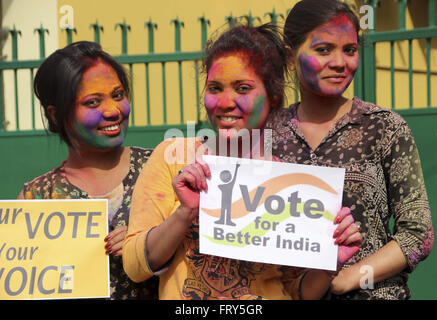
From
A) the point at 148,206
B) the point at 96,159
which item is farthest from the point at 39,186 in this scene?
the point at 148,206

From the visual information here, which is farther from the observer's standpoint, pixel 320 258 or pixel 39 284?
pixel 39 284

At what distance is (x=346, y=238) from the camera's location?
2.05 meters

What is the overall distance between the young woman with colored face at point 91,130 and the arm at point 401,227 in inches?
31.5

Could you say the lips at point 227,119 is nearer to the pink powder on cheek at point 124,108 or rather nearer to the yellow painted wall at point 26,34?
the pink powder on cheek at point 124,108

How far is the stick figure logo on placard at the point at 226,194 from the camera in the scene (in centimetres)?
213

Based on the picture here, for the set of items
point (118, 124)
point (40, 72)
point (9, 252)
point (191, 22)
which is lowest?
point (9, 252)

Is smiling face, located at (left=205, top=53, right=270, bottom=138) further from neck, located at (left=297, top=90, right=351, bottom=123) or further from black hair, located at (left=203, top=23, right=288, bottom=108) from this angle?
neck, located at (left=297, top=90, right=351, bottom=123)

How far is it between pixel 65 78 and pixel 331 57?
107cm

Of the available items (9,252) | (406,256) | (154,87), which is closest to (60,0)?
(154,87)
